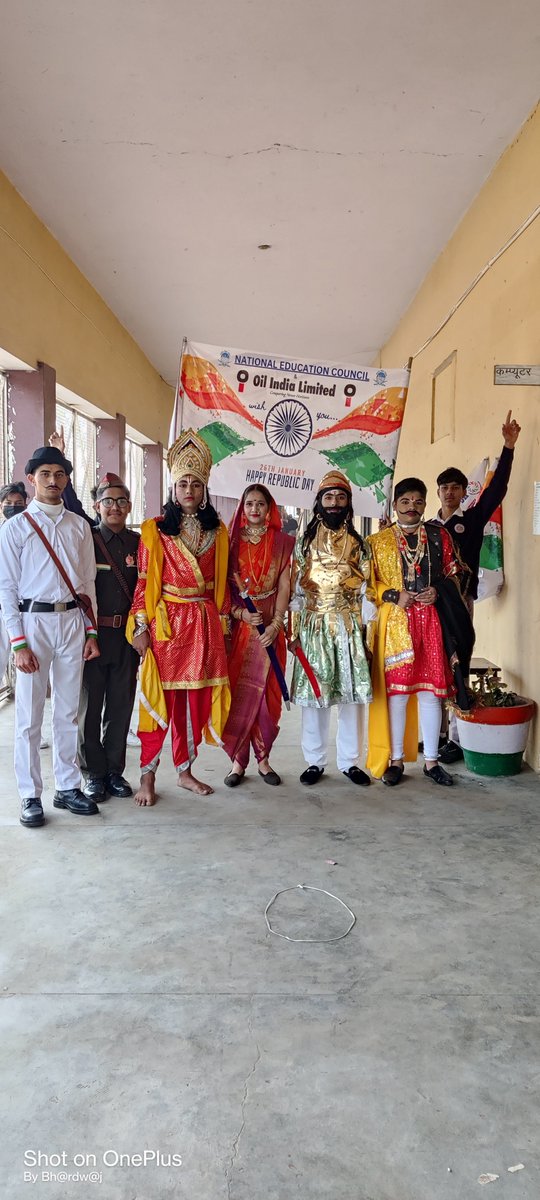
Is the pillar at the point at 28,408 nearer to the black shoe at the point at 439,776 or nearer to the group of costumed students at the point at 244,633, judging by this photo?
the group of costumed students at the point at 244,633

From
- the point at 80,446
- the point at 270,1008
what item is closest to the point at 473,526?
the point at 270,1008

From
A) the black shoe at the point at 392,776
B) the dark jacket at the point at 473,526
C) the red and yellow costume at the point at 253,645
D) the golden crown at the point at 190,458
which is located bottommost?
the black shoe at the point at 392,776

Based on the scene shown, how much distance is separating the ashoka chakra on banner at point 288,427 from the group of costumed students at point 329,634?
687mm

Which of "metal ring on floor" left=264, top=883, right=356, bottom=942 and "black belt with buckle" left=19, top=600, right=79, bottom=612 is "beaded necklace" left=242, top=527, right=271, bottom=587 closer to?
"black belt with buckle" left=19, top=600, right=79, bottom=612

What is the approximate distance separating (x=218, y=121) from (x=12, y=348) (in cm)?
184

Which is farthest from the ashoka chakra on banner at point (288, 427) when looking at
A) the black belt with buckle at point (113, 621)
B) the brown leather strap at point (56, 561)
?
the brown leather strap at point (56, 561)

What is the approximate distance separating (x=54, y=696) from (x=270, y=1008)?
71.6 inches

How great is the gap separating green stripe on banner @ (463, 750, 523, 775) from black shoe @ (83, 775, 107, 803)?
1.88 meters

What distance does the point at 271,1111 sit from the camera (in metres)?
1.71

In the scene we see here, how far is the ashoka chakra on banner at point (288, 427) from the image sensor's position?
4.54 metres

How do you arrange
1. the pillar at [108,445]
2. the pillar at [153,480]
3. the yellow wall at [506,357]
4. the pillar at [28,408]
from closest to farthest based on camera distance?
1. the yellow wall at [506,357]
2. the pillar at [28,408]
3. the pillar at [108,445]
4. the pillar at [153,480]

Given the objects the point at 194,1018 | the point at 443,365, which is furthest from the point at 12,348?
the point at 194,1018

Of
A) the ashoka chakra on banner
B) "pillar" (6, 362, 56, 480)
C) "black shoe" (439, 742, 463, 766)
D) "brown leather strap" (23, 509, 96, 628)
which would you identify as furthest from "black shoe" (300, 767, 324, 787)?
"pillar" (6, 362, 56, 480)
